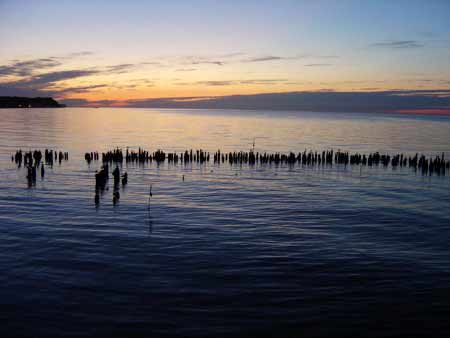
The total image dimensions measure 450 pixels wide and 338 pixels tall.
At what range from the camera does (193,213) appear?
20.4 meters

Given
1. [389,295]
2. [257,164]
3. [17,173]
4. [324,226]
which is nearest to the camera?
[389,295]

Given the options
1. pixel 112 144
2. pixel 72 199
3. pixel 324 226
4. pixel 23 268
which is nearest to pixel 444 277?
pixel 324 226

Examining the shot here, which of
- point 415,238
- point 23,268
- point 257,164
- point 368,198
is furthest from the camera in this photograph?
point 257,164

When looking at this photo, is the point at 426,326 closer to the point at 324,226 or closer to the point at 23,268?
the point at 324,226

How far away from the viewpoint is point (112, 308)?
33.1 feet

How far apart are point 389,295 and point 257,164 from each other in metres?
29.0

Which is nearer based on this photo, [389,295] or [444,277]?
[389,295]

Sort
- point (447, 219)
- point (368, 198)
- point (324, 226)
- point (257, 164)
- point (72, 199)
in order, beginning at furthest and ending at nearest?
1. point (257, 164)
2. point (368, 198)
3. point (72, 199)
4. point (447, 219)
5. point (324, 226)

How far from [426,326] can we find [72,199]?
18.4 meters

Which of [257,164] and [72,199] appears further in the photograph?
[257,164]

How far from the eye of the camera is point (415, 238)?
16906mm

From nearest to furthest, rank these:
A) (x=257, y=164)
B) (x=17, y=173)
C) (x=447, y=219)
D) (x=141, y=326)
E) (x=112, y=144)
→ (x=141, y=326) → (x=447, y=219) → (x=17, y=173) → (x=257, y=164) → (x=112, y=144)

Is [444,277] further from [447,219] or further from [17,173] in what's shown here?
[17,173]

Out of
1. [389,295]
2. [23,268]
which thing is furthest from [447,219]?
[23,268]
